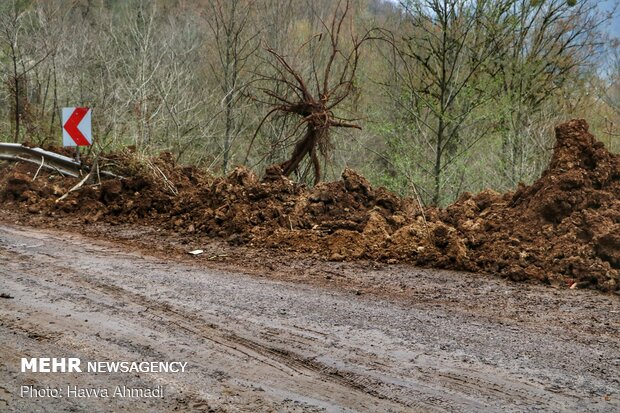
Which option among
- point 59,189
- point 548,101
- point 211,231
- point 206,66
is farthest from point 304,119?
point 206,66

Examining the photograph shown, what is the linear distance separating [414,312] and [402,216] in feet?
11.5

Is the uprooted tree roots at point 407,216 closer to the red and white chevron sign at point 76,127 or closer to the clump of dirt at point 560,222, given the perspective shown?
the clump of dirt at point 560,222

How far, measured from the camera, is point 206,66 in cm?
2662

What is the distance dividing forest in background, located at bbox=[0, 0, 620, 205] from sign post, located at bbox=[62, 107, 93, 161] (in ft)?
1.18

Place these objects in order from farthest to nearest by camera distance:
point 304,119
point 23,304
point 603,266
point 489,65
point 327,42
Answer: point 327,42
point 489,65
point 304,119
point 603,266
point 23,304

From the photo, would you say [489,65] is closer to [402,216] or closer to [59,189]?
[402,216]

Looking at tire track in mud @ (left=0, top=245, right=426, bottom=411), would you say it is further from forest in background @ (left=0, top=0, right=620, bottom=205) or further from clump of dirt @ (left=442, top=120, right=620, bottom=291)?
forest in background @ (left=0, top=0, right=620, bottom=205)

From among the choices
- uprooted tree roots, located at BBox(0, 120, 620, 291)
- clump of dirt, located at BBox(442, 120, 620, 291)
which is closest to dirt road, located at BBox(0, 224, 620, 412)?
clump of dirt, located at BBox(442, 120, 620, 291)

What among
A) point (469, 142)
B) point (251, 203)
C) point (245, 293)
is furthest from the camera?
point (469, 142)

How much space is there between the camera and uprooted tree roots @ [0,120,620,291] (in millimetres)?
7828

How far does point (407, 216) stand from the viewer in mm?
9570

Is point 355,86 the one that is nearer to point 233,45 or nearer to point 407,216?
point 407,216

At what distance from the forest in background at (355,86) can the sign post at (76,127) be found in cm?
36

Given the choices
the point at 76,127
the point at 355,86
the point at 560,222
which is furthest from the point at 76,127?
the point at 560,222
